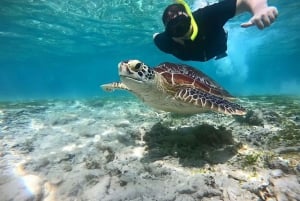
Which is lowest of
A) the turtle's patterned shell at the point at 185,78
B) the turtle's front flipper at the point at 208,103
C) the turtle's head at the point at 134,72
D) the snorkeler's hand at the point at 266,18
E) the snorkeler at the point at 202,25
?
the turtle's front flipper at the point at 208,103

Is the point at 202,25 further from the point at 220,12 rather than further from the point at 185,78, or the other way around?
the point at 185,78

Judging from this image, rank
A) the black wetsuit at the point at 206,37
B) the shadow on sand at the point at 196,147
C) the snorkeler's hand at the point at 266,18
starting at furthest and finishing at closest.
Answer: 1. the black wetsuit at the point at 206,37
2. the shadow on sand at the point at 196,147
3. the snorkeler's hand at the point at 266,18

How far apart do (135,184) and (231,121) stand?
341cm

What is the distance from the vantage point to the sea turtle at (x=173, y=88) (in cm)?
348

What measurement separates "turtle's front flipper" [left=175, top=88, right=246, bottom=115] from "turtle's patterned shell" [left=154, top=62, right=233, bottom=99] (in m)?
0.51

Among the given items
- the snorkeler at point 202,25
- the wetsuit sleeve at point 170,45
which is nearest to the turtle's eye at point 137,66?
the snorkeler at point 202,25

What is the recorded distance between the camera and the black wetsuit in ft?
15.2

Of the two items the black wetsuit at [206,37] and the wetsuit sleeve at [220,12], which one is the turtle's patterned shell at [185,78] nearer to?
the black wetsuit at [206,37]

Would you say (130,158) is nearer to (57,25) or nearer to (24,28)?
(57,25)

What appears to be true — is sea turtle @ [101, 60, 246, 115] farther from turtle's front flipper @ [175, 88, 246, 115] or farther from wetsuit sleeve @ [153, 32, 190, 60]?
wetsuit sleeve @ [153, 32, 190, 60]

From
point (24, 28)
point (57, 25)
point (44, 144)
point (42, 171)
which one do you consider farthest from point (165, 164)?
point (24, 28)

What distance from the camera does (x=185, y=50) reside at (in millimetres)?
5098

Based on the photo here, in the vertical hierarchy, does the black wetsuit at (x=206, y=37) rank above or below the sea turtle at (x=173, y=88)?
above

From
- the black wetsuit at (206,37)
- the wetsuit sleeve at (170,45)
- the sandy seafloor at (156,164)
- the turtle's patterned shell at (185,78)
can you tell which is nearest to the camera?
the sandy seafloor at (156,164)
